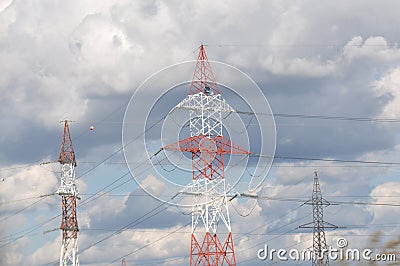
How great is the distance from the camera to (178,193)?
306ft

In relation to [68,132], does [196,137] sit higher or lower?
lower

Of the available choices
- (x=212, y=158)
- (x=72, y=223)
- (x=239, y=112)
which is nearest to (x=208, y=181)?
(x=212, y=158)

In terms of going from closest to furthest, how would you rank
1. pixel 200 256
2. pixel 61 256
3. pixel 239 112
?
pixel 200 256, pixel 239 112, pixel 61 256

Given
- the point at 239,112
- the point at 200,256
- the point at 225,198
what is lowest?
the point at 200,256

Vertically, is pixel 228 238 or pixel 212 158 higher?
pixel 212 158

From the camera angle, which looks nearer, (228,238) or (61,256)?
(228,238)

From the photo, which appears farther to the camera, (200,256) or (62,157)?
(62,157)

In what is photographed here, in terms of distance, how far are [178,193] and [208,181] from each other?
10.8 ft

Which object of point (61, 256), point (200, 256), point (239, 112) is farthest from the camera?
point (61, 256)

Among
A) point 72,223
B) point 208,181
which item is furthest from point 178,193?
point 72,223

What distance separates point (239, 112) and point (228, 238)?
1307 centimetres

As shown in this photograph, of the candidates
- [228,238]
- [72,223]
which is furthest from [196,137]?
[72,223]

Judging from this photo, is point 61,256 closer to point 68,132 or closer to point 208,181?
point 68,132

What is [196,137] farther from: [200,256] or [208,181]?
[200,256]
